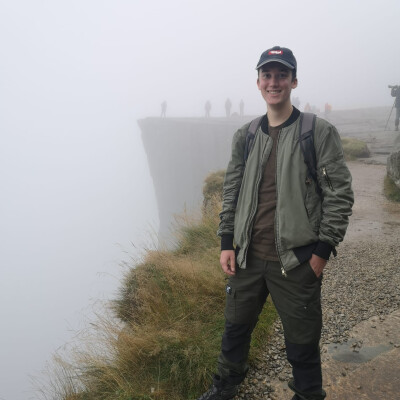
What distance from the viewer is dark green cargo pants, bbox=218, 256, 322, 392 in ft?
6.15

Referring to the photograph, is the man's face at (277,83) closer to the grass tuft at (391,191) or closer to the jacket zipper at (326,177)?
the jacket zipper at (326,177)

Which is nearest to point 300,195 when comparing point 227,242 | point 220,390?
point 227,242

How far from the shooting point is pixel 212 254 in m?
4.98

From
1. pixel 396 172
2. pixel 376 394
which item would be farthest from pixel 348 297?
pixel 396 172

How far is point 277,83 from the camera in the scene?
1.99 m

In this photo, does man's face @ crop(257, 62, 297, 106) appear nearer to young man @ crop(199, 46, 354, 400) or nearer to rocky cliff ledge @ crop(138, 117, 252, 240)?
young man @ crop(199, 46, 354, 400)

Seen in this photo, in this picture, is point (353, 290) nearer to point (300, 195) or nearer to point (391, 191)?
point (300, 195)

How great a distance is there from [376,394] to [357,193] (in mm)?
7314

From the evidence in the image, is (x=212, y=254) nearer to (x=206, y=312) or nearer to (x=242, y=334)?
(x=206, y=312)

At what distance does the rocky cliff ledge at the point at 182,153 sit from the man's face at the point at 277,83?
29.5 metres

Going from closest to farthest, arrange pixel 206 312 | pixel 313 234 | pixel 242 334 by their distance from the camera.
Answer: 1. pixel 313 234
2. pixel 242 334
3. pixel 206 312

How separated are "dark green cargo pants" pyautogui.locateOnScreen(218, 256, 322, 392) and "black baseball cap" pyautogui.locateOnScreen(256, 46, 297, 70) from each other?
1.22 meters

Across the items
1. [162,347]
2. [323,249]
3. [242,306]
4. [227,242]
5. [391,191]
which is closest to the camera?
[323,249]

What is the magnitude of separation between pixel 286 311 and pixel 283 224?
53 cm
